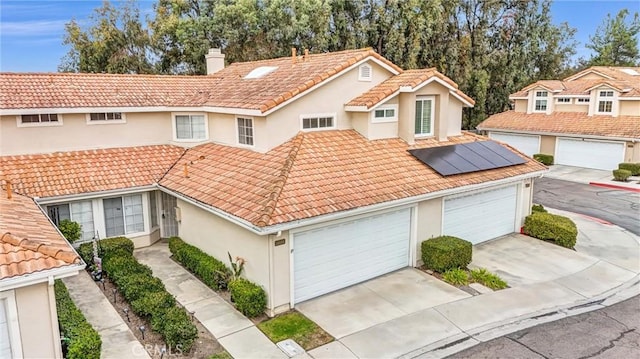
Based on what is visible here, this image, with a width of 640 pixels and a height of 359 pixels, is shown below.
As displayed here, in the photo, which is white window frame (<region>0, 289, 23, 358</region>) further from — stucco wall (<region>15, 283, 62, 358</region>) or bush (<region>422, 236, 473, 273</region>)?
bush (<region>422, 236, 473, 273</region>)

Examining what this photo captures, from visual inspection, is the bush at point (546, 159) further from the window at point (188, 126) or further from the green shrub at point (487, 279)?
the window at point (188, 126)

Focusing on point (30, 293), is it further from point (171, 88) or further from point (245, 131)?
point (171, 88)

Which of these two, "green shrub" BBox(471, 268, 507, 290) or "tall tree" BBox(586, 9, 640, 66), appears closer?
"green shrub" BBox(471, 268, 507, 290)

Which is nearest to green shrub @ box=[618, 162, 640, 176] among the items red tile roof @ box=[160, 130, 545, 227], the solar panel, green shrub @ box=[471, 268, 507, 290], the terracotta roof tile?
the terracotta roof tile

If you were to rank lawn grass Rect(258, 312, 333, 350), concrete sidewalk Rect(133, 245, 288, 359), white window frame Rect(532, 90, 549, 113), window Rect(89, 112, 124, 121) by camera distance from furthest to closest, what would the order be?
white window frame Rect(532, 90, 549, 113) → window Rect(89, 112, 124, 121) → lawn grass Rect(258, 312, 333, 350) → concrete sidewalk Rect(133, 245, 288, 359)

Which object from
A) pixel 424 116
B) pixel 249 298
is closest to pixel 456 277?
pixel 249 298

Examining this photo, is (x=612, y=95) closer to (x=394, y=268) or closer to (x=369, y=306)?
(x=394, y=268)

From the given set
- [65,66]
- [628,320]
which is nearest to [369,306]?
[628,320]
